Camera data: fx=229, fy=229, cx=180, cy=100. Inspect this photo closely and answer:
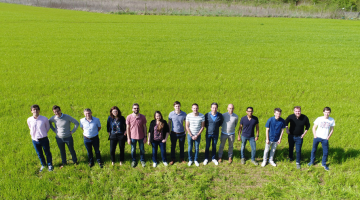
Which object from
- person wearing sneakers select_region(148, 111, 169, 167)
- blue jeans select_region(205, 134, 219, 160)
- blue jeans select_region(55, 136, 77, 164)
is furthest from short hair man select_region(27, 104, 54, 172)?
blue jeans select_region(205, 134, 219, 160)

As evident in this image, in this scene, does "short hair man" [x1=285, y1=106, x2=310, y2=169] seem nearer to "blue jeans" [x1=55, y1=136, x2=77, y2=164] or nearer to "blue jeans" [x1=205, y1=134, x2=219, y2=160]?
"blue jeans" [x1=205, y1=134, x2=219, y2=160]

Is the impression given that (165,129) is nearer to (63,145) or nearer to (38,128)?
(63,145)

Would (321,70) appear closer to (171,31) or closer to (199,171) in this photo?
(199,171)

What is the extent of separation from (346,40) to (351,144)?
23.9m

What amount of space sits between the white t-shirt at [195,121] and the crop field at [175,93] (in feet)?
4.03

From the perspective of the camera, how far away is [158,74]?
49.3 ft

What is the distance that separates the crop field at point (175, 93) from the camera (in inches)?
251

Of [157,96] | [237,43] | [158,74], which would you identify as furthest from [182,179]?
[237,43]

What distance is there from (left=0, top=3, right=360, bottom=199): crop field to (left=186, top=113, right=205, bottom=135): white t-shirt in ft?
4.03

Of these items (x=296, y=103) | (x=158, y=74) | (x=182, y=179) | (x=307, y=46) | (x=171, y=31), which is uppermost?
(x=171, y=31)

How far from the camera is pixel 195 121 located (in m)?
7.03

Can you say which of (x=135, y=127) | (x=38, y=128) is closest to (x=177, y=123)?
(x=135, y=127)

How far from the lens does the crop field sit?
636 centimetres

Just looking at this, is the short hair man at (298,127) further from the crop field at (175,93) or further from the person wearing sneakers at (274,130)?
the crop field at (175,93)
